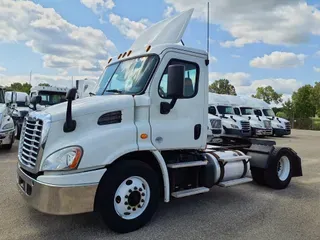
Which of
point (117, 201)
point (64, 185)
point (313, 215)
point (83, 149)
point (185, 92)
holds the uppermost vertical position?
point (185, 92)

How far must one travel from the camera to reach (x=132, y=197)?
404 centimetres

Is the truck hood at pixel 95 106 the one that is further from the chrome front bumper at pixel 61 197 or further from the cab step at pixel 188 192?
the cab step at pixel 188 192

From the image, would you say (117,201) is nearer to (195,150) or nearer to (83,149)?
(83,149)

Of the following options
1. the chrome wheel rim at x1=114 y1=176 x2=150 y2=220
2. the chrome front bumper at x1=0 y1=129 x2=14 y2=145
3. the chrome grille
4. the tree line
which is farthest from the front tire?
the tree line

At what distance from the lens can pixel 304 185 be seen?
22.3 feet

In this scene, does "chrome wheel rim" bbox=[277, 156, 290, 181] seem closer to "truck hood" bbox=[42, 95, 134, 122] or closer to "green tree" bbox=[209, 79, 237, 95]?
"truck hood" bbox=[42, 95, 134, 122]

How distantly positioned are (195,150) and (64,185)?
230 cm

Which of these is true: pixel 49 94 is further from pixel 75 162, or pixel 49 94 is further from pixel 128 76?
pixel 75 162

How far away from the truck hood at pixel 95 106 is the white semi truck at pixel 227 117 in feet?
41.7

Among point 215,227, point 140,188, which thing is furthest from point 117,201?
point 215,227

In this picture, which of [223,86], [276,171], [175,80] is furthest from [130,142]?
[223,86]

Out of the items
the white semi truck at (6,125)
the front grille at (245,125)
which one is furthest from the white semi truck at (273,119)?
the white semi truck at (6,125)

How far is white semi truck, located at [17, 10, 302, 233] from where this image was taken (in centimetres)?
361

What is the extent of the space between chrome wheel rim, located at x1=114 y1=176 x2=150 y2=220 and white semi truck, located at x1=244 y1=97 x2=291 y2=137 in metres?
17.9
